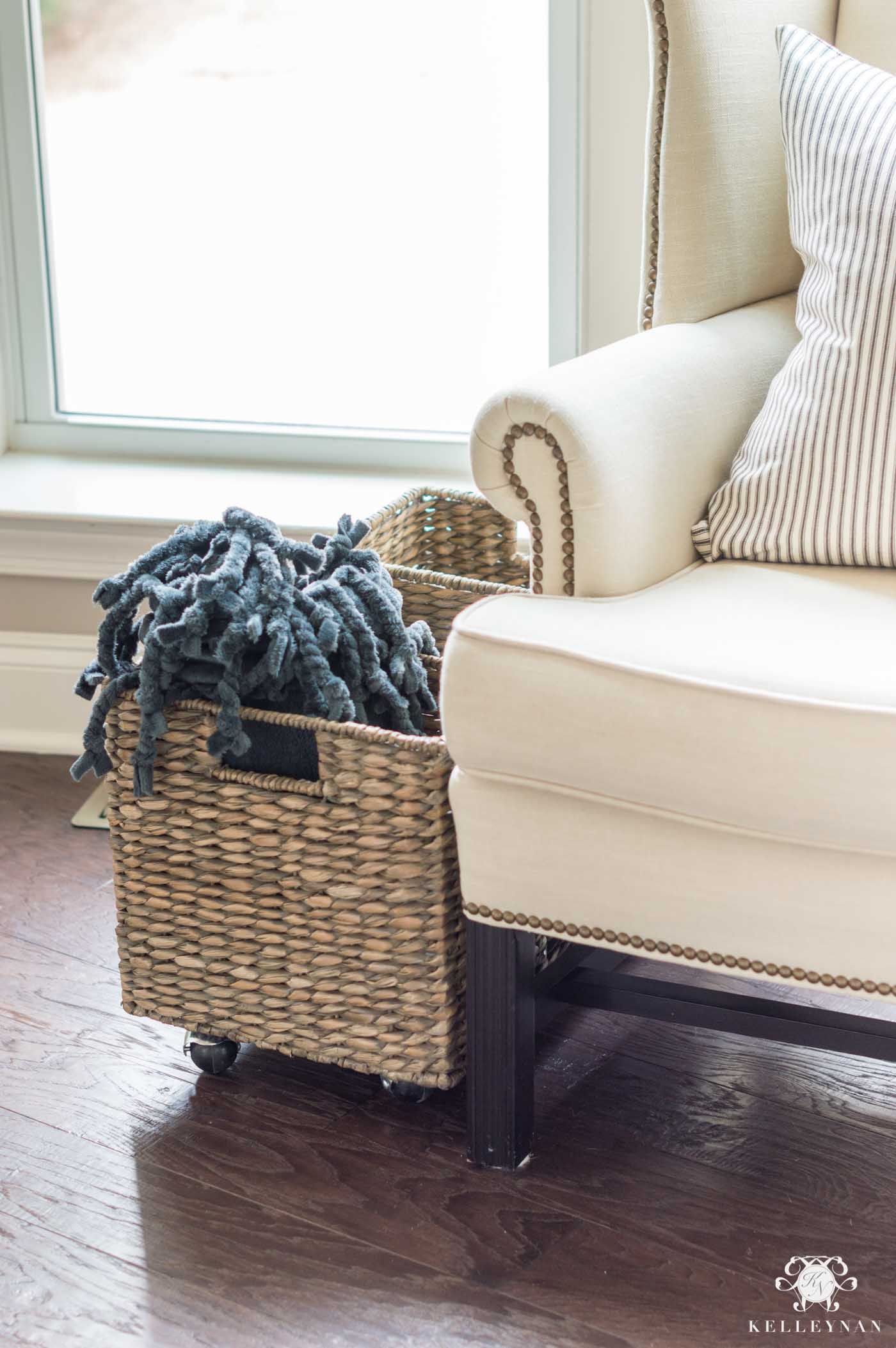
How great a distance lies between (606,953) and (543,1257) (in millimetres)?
350

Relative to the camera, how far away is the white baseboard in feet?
6.79

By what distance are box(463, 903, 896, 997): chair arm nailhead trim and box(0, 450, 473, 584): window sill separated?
2.78ft

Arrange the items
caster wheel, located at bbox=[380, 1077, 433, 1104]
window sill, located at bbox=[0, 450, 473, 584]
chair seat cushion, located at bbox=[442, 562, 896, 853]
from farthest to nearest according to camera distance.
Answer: window sill, located at bbox=[0, 450, 473, 584]
caster wheel, located at bbox=[380, 1077, 433, 1104]
chair seat cushion, located at bbox=[442, 562, 896, 853]

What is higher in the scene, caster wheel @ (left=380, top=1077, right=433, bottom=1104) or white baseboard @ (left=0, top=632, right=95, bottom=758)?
white baseboard @ (left=0, top=632, right=95, bottom=758)

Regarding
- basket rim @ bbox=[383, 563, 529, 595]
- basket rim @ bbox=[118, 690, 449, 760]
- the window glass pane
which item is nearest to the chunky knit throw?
basket rim @ bbox=[118, 690, 449, 760]

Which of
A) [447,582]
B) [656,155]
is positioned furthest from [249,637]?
[656,155]

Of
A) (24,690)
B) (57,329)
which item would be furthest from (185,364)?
(24,690)

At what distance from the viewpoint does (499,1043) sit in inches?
47.1

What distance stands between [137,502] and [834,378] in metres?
1.04

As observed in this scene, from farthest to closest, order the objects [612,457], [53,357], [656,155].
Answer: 1. [53,357]
2. [656,155]
3. [612,457]

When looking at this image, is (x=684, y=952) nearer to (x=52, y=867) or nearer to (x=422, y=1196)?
(x=422, y=1196)

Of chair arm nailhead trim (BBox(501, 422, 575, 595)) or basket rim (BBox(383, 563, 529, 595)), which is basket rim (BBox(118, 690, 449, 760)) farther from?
basket rim (BBox(383, 563, 529, 595))

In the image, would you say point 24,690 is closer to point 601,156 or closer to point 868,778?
point 601,156

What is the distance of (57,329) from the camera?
2.20m
